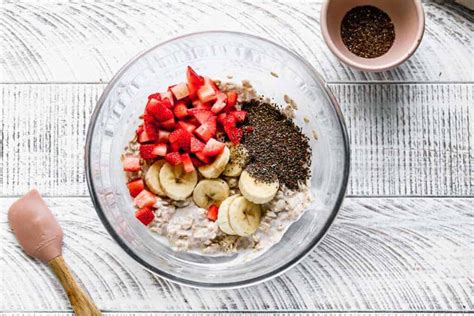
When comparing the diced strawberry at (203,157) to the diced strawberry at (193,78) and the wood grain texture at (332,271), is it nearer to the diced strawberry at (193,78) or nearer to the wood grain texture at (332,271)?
the diced strawberry at (193,78)

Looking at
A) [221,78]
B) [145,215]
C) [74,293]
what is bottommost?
[74,293]

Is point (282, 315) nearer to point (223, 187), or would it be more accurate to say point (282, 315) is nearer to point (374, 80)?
point (223, 187)

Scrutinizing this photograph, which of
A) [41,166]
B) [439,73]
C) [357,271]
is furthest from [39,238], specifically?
[439,73]

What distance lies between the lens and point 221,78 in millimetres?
1999

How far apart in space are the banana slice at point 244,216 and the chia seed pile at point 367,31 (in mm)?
510

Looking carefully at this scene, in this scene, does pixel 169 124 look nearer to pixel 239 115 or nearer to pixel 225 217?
pixel 239 115

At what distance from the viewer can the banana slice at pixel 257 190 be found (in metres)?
1.86

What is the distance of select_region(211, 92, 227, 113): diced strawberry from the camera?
1916 millimetres

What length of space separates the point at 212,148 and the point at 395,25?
62cm

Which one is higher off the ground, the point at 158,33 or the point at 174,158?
the point at 158,33

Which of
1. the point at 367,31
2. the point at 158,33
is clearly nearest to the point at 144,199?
the point at 158,33

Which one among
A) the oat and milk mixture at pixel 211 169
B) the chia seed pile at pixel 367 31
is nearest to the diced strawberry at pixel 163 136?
the oat and milk mixture at pixel 211 169

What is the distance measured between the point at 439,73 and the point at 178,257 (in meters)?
0.90

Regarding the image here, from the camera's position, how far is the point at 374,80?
2027 mm
